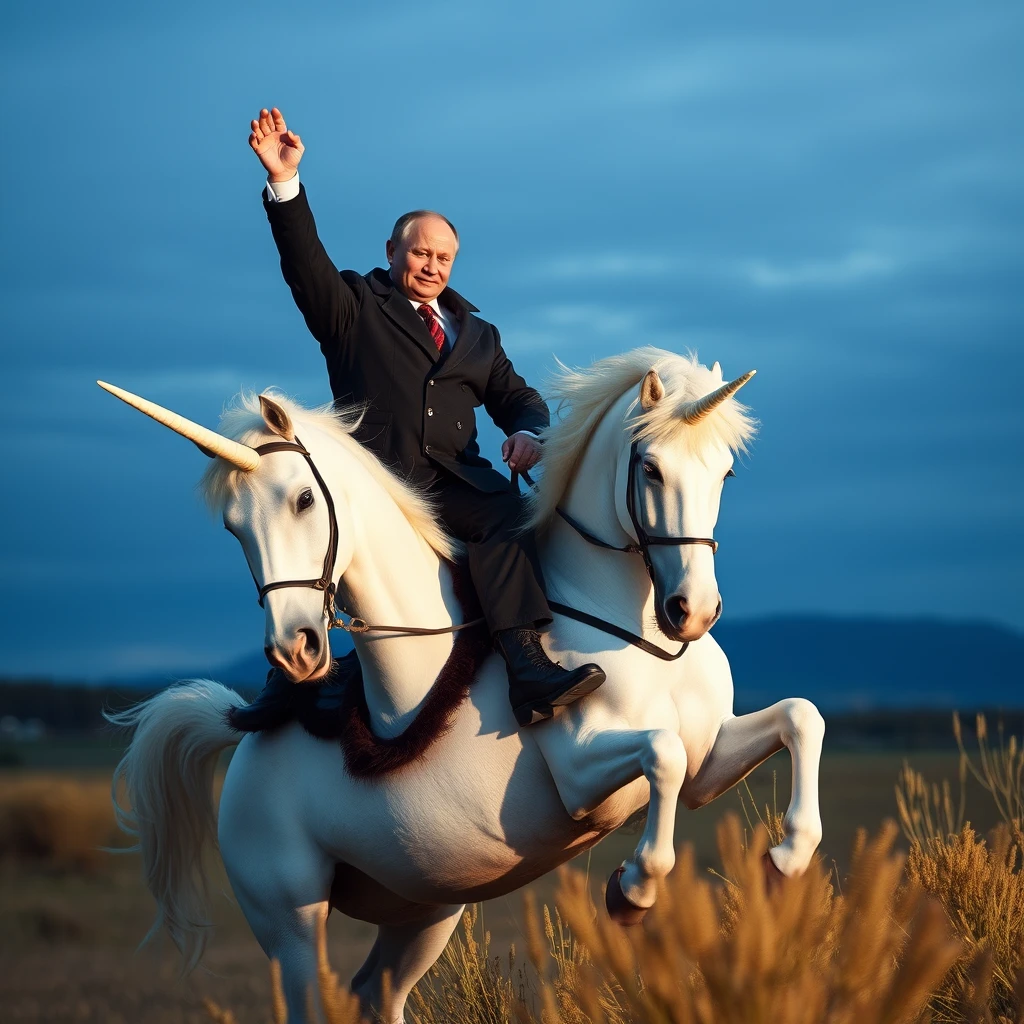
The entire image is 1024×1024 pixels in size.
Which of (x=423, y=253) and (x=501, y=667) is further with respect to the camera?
(x=423, y=253)

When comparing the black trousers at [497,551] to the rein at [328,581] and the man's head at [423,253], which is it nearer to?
the rein at [328,581]

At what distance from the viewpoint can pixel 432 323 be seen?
5.76 m

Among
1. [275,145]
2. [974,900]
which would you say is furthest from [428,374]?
[974,900]

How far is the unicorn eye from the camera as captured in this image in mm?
4598

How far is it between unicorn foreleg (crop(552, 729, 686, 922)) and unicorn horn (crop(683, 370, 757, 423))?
3.67 ft

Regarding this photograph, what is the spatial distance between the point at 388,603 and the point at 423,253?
1.64 metres

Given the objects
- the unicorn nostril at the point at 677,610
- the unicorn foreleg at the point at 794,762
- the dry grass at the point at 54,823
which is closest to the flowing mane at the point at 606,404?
the unicorn nostril at the point at 677,610

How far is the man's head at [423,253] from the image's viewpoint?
5668 mm

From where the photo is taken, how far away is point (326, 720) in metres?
5.37

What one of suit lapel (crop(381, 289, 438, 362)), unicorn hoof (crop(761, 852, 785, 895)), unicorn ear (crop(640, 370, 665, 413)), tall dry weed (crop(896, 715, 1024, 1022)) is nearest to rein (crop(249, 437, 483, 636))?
suit lapel (crop(381, 289, 438, 362))

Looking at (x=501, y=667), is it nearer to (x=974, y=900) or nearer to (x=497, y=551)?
(x=497, y=551)

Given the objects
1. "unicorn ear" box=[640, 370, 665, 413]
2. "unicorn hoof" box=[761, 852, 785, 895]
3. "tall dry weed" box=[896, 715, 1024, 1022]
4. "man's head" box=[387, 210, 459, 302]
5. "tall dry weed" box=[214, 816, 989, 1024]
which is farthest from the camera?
"man's head" box=[387, 210, 459, 302]

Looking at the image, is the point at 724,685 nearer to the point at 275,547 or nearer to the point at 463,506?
the point at 463,506

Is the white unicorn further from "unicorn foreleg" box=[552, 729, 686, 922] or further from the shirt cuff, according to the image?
the shirt cuff
